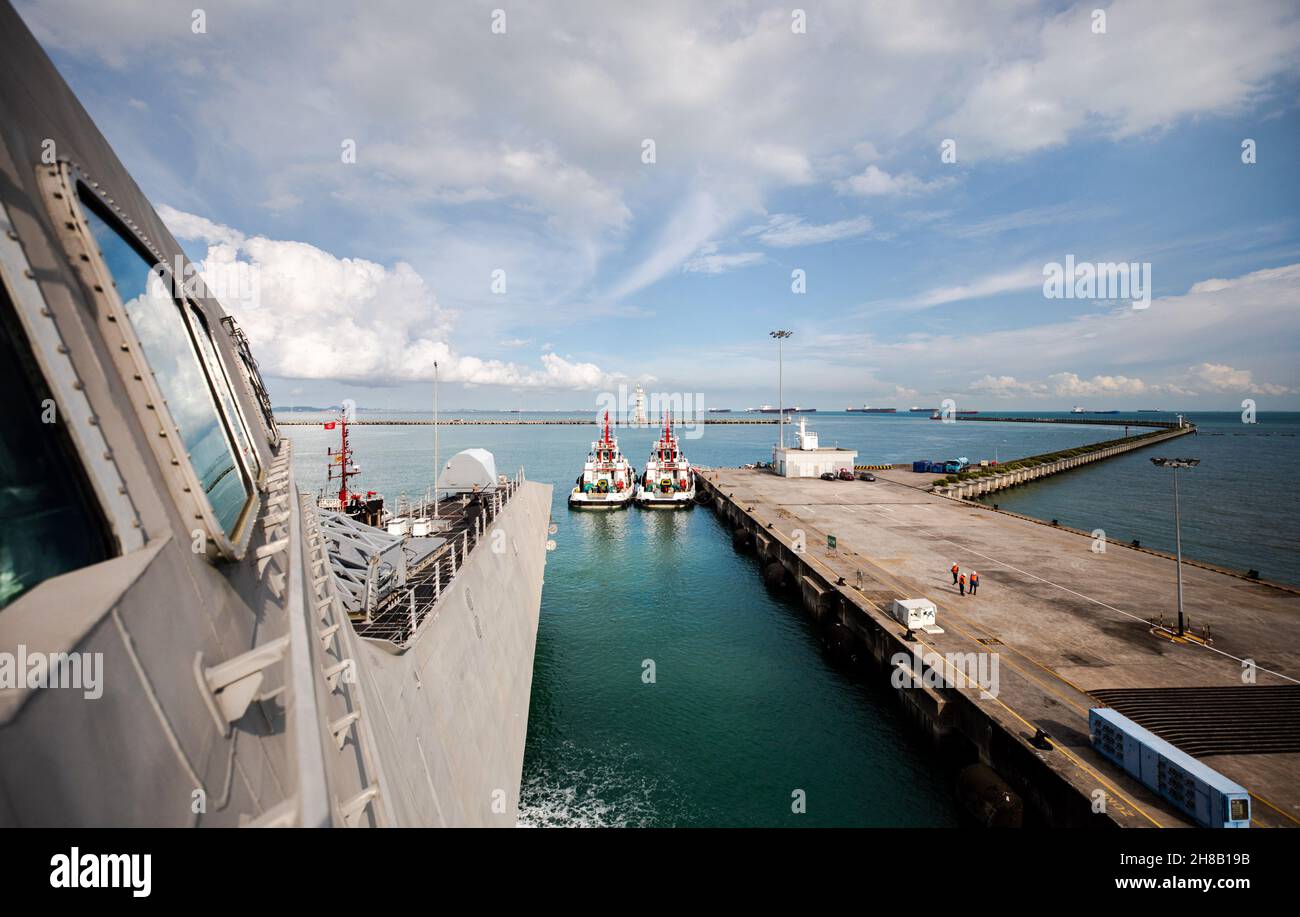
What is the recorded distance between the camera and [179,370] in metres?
3.85

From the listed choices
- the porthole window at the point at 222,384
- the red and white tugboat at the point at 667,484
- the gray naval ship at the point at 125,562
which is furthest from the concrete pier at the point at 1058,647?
the red and white tugboat at the point at 667,484

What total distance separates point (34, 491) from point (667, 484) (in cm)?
5737

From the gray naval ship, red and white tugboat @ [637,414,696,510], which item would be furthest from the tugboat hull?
the gray naval ship

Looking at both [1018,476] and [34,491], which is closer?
[34,491]

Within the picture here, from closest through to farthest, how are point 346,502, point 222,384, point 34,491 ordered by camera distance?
point 34,491, point 222,384, point 346,502

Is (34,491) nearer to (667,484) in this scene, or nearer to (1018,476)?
(667,484)

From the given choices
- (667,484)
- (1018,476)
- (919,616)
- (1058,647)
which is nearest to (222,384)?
(919,616)

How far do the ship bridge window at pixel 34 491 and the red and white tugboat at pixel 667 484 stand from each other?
54.8m

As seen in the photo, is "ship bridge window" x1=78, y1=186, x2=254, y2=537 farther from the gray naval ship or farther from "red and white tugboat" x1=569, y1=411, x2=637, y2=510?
"red and white tugboat" x1=569, y1=411, x2=637, y2=510

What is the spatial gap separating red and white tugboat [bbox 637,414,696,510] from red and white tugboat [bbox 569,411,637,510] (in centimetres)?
202
